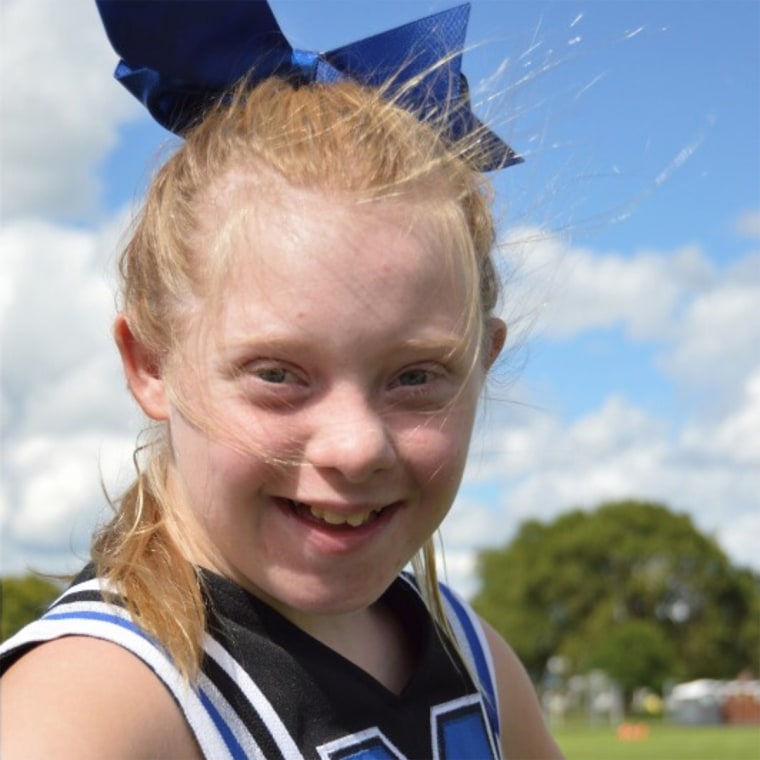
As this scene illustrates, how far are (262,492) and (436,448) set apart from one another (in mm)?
257

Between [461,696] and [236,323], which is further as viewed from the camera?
[461,696]

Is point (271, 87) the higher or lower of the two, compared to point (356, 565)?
higher

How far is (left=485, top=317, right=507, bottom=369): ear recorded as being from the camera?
7.56ft

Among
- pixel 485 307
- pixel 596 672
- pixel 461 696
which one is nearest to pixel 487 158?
pixel 485 307

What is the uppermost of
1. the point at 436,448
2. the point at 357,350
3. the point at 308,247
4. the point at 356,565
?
the point at 308,247

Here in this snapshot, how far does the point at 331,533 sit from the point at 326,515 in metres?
0.03

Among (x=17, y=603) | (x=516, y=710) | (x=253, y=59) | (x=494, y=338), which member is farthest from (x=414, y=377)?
(x=17, y=603)

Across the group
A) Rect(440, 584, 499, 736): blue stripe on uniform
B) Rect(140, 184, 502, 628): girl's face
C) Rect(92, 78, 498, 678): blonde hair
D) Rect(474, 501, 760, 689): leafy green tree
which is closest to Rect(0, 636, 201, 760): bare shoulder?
Rect(92, 78, 498, 678): blonde hair

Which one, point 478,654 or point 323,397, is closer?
point 323,397

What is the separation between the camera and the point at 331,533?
1969 millimetres

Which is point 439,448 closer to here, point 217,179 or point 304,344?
point 304,344

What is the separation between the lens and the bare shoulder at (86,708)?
165 centimetres

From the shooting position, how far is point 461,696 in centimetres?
232

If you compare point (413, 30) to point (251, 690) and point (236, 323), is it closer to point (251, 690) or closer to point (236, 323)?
point (236, 323)
